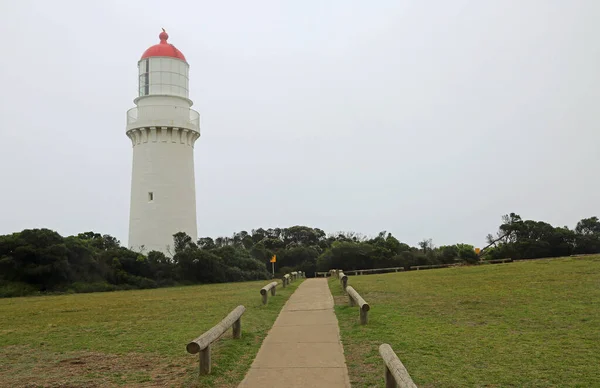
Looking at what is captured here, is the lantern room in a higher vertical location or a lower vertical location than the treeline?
higher

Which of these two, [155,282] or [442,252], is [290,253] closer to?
[442,252]

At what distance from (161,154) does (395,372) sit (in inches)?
1150

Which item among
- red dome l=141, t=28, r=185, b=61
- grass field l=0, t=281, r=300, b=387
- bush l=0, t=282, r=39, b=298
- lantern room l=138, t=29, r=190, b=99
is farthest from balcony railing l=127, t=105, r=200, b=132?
grass field l=0, t=281, r=300, b=387

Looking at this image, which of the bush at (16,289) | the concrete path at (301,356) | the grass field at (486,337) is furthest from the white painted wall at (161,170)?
the concrete path at (301,356)

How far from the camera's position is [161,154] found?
32.4 metres

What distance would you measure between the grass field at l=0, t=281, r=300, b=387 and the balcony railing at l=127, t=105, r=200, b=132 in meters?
18.3

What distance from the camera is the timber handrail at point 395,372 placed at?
489 cm

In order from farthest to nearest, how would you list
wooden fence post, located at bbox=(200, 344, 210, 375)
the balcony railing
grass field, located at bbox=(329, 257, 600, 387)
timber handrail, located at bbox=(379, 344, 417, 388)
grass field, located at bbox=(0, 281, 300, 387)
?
1. the balcony railing
2. grass field, located at bbox=(0, 281, 300, 387)
3. wooden fence post, located at bbox=(200, 344, 210, 375)
4. grass field, located at bbox=(329, 257, 600, 387)
5. timber handrail, located at bbox=(379, 344, 417, 388)

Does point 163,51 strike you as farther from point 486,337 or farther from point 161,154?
point 486,337

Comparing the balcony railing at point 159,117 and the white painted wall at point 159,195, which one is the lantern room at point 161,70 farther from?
the white painted wall at point 159,195

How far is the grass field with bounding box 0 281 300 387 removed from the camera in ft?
23.1

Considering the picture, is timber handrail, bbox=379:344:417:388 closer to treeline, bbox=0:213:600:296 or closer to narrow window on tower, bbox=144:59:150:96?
treeline, bbox=0:213:600:296

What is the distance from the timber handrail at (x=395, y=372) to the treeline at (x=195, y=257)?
72.7ft

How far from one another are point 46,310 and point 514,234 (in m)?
38.4
